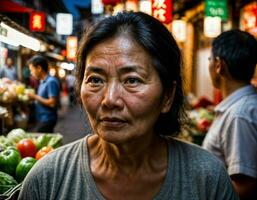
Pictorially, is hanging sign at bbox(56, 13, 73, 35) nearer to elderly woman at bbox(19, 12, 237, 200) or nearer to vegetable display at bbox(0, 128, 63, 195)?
vegetable display at bbox(0, 128, 63, 195)

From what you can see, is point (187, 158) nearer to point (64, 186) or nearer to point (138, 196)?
point (138, 196)

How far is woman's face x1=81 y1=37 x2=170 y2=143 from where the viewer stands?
Result: 2012 mm

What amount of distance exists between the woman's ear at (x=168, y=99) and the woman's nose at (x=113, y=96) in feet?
1.15

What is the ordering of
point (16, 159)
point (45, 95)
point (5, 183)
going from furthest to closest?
point (45, 95) → point (16, 159) → point (5, 183)

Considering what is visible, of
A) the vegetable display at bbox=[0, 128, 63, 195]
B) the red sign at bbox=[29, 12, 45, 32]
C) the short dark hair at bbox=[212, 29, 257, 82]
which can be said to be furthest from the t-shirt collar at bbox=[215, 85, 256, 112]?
the red sign at bbox=[29, 12, 45, 32]

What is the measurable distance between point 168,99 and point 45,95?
708 centimetres

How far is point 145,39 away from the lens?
209 cm

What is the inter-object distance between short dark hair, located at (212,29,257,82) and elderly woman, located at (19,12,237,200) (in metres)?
1.53

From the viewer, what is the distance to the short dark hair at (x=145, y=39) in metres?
2.12

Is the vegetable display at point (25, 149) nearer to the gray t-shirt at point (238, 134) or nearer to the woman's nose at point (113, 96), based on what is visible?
the gray t-shirt at point (238, 134)

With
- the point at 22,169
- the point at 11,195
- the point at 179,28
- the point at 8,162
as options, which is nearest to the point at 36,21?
the point at 179,28

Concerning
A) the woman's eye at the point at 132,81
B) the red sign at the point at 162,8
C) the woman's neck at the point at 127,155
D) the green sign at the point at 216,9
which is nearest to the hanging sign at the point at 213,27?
the green sign at the point at 216,9

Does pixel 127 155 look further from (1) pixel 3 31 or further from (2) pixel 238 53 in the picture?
(1) pixel 3 31

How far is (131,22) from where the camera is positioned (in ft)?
7.13
